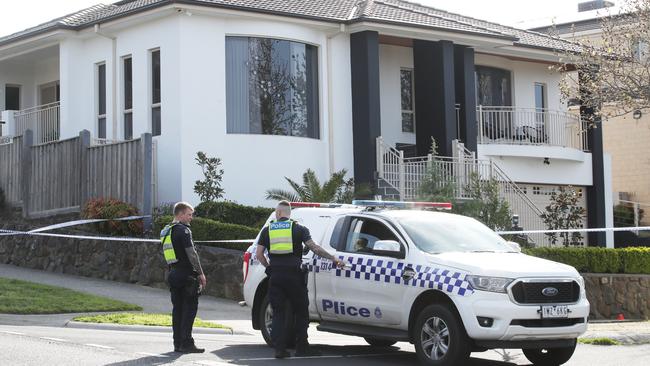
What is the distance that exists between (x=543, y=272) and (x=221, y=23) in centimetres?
1405

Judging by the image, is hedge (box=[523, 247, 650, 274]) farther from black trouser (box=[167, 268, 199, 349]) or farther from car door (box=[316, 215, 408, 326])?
black trouser (box=[167, 268, 199, 349])

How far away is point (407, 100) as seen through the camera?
2833cm

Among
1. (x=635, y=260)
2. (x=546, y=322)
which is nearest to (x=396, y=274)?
(x=546, y=322)

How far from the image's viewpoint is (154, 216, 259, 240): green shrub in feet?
67.4

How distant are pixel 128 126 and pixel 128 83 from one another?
3.38 feet

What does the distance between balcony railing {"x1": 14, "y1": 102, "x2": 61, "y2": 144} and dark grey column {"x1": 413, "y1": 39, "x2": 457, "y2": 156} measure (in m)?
9.17

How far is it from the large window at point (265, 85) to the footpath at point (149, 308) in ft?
16.7

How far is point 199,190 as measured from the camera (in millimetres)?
22375

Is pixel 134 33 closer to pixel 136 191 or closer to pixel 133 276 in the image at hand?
pixel 136 191

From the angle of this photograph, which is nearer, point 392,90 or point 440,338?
point 440,338

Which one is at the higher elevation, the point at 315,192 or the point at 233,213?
the point at 315,192

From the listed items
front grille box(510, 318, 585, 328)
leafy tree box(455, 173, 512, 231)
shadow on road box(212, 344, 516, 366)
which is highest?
leafy tree box(455, 173, 512, 231)

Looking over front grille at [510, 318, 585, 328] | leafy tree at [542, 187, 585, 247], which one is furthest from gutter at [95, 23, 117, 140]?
front grille at [510, 318, 585, 328]

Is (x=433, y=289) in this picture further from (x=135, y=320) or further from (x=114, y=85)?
(x=114, y=85)
